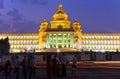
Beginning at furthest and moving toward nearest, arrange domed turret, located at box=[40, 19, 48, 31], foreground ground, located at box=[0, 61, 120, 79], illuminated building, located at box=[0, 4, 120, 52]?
1. domed turret, located at box=[40, 19, 48, 31]
2. illuminated building, located at box=[0, 4, 120, 52]
3. foreground ground, located at box=[0, 61, 120, 79]

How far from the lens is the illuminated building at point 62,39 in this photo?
537 ft

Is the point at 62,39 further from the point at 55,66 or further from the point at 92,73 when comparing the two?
the point at 55,66

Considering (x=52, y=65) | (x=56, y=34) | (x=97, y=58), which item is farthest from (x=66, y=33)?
(x=52, y=65)

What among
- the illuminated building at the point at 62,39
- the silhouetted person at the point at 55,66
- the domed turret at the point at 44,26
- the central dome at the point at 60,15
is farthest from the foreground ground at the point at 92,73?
the central dome at the point at 60,15

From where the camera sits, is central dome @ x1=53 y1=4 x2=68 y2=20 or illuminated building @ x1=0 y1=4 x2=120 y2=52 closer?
illuminated building @ x1=0 y1=4 x2=120 y2=52

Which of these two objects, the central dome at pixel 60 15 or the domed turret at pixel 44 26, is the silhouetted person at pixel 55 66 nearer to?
the domed turret at pixel 44 26

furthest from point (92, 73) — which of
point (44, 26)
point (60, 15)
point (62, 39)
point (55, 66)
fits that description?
point (60, 15)

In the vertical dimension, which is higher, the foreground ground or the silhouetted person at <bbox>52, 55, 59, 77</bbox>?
the silhouetted person at <bbox>52, 55, 59, 77</bbox>

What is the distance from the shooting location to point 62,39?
164125 mm

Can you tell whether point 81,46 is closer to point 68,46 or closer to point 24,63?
point 68,46

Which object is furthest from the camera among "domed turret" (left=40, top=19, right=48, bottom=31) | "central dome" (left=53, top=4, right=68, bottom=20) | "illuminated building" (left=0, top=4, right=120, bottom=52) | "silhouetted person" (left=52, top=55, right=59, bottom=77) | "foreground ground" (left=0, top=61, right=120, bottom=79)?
"central dome" (left=53, top=4, right=68, bottom=20)

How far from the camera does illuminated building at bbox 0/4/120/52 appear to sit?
164 m

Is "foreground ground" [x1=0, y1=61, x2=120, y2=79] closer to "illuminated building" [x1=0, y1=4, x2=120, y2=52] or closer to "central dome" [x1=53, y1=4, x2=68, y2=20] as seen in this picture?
"illuminated building" [x1=0, y1=4, x2=120, y2=52]

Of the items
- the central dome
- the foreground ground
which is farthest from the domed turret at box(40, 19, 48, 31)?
the foreground ground
